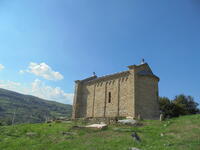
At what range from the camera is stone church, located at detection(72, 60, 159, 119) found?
25.3m

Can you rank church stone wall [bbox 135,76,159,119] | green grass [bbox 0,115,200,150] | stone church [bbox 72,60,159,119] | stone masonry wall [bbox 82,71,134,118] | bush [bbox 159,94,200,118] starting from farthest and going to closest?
bush [bbox 159,94,200,118], stone masonry wall [bbox 82,71,134,118], stone church [bbox 72,60,159,119], church stone wall [bbox 135,76,159,119], green grass [bbox 0,115,200,150]

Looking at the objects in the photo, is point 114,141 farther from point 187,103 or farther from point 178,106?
point 187,103

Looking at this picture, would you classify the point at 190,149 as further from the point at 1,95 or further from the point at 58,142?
the point at 1,95

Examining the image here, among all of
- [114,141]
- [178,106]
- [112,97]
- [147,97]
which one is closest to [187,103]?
[178,106]

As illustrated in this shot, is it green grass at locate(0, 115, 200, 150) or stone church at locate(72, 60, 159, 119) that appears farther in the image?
stone church at locate(72, 60, 159, 119)

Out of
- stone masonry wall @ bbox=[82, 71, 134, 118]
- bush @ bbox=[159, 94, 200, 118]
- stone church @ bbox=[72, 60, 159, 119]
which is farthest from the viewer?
bush @ bbox=[159, 94, 200, 118]

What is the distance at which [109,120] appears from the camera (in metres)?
20.5

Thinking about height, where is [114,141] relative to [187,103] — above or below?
below

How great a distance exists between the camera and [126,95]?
26453mm

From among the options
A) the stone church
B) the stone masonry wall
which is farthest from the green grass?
the stone masonry wall

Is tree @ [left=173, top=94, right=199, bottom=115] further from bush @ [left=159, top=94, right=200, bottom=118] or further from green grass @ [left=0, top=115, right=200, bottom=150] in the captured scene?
green grass @ [left=0, top=115, right=200, bottom=150]

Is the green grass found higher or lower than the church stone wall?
lower

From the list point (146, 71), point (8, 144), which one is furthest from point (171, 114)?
point (8, 144)

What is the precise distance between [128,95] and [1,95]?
191m
